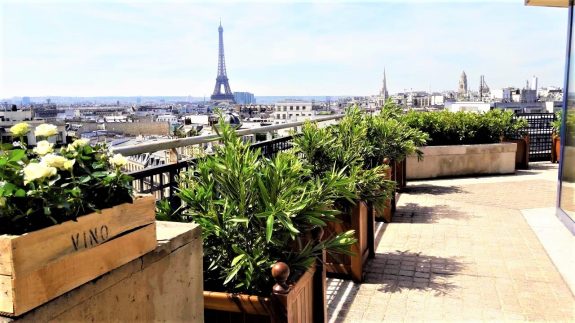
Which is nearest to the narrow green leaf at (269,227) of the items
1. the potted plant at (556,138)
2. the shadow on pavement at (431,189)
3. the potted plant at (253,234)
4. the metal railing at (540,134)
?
the potted plant at (253,234)

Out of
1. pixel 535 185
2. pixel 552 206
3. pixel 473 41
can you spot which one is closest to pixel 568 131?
pixel 552 206

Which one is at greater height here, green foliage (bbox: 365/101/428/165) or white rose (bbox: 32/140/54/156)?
white rose (bbox: 32/140/54/156)

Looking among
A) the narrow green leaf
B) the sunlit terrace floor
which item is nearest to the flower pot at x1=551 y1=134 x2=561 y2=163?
the sunlit terrace floor

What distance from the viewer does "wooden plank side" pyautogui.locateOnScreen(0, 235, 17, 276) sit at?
1349mm

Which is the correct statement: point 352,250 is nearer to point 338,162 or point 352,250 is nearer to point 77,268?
point 338,162

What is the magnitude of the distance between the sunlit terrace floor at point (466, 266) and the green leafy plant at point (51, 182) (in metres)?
2.47

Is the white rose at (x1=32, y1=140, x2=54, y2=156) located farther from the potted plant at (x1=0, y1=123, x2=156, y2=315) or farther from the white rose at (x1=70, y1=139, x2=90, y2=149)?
the white rose at (x1=70, y1=139, x2=90, y2=149)

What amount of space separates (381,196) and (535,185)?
5.76 m

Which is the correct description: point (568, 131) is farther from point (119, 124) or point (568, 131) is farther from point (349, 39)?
point (119, 124)

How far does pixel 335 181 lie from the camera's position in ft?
10.4

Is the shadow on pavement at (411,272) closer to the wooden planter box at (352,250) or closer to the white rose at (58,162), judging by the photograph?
the wooden planter box at (352,250)

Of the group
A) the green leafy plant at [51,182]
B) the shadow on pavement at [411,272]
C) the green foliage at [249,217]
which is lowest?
the shadow on pavement at [411,272]

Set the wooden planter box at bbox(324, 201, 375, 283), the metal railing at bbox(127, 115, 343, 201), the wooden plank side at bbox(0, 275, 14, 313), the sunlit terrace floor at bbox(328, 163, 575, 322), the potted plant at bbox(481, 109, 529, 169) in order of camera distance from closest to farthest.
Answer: the wooden plank side at bbox(0, 275, 14, 313), the metal railing at bbox(127, 115, 343, 201), the sunlit terrace floor at bbox(328, 163, 575, 322), the wooden planter box at bbox(324, 201, 375, 283), the potted plant at bbox(481, 109, 529, 169)

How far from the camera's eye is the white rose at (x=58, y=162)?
60.9 inches
